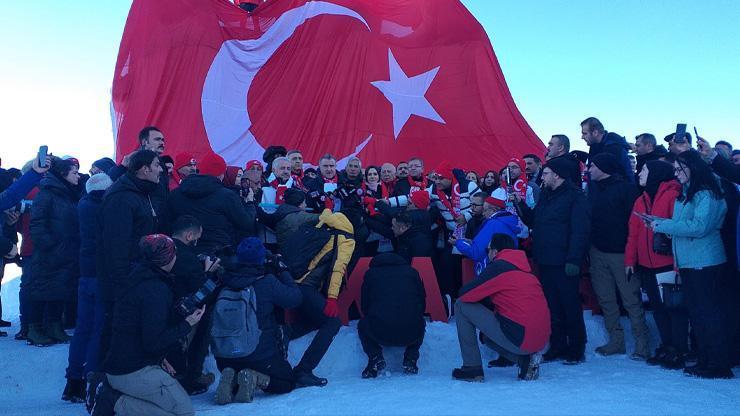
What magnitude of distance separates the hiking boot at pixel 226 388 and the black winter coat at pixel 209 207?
1.10 m

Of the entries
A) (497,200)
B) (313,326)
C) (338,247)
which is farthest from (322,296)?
(497,200)

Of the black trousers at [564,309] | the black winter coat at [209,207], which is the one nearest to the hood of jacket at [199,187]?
the black winter coat at [209,207]

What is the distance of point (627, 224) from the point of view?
6.68 metres

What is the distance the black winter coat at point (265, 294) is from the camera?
202 inches

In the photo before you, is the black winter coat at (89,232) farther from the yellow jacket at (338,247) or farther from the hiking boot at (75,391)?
the yellow jacket at (338,247)

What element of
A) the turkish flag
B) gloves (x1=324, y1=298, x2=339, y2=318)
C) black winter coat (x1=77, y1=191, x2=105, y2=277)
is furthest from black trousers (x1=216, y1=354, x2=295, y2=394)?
the turkish flag

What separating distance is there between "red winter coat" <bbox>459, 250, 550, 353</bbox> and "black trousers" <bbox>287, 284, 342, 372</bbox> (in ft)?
4.31

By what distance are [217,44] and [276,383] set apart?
8833 mm

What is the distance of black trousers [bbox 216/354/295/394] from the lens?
5117 millimetres

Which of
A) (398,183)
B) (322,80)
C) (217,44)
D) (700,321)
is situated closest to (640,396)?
(700,321)

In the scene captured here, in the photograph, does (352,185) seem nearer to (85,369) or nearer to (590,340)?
(590,340)

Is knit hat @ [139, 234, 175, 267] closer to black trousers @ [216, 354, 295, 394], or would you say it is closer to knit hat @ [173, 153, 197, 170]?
black trousers @ [216, 354, 295, 394]

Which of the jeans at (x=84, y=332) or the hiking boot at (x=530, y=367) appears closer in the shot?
the jeans at (x=84, y=332)

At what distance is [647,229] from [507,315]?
1.81 m
